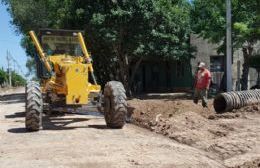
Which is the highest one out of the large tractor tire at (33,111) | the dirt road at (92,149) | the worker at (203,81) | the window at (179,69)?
the window at (179,69)

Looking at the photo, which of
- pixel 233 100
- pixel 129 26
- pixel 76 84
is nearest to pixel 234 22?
pixel 129 26

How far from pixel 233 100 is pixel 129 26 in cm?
1288

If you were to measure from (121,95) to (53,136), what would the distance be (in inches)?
96.9

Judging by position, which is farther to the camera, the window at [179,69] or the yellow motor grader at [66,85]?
the window at [179,69]

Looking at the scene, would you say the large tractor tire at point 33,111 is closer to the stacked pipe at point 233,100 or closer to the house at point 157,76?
Answer: the stacked pipe at point 233,100

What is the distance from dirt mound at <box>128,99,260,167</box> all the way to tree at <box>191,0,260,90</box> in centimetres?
764

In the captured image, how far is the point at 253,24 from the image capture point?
26.0 m

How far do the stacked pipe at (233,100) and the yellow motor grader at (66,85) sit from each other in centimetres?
442

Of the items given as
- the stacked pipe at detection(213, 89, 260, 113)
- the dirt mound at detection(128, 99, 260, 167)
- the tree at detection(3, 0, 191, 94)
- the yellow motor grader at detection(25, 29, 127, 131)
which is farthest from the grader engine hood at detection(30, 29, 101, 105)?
the tree at detection(3, 0, 191, 94)

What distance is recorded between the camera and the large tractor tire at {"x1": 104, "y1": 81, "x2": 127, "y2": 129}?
48.5 ft

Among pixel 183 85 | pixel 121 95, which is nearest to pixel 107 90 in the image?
pixel 121 95

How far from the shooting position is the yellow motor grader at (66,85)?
14672 millimetres

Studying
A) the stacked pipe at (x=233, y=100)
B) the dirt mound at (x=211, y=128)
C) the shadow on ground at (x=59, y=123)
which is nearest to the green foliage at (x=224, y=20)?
the stacked pipe at (x=233, y=100)

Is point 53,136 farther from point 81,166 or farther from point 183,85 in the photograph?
point 183,85
